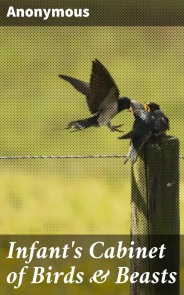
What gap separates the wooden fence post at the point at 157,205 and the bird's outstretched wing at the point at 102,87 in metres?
0.27

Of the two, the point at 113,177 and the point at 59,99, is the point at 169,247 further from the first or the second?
the point at 59,99

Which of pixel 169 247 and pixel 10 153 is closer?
pixel 169 247

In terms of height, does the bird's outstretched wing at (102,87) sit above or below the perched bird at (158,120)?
above

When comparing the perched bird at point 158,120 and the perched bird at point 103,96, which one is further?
the perched bird at point 103,96

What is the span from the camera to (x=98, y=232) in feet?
21.0

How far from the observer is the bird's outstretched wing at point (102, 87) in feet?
12.9

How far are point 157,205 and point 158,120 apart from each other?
0.98 ft

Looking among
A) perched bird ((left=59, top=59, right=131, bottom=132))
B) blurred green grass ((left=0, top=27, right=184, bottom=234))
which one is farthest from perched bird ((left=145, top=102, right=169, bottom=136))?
blurred green grass ((left=0, top=27, right=184, bottom=234))

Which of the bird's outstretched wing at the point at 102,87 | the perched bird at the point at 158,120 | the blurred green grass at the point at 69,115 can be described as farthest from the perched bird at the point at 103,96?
the blurred green grass at the point at 69,115

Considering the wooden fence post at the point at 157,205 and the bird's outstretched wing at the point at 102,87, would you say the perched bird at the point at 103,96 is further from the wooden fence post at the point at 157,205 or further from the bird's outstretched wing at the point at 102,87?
the wooden fence post at the point at 157,205

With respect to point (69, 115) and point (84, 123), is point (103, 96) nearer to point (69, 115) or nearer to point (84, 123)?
point (84, 123)

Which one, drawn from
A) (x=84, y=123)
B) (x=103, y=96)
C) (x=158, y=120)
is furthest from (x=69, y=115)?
(x=158, y=120)

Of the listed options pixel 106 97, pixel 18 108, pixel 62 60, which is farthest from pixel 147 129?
pixel 62 60

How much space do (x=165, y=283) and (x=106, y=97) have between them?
0.71m
